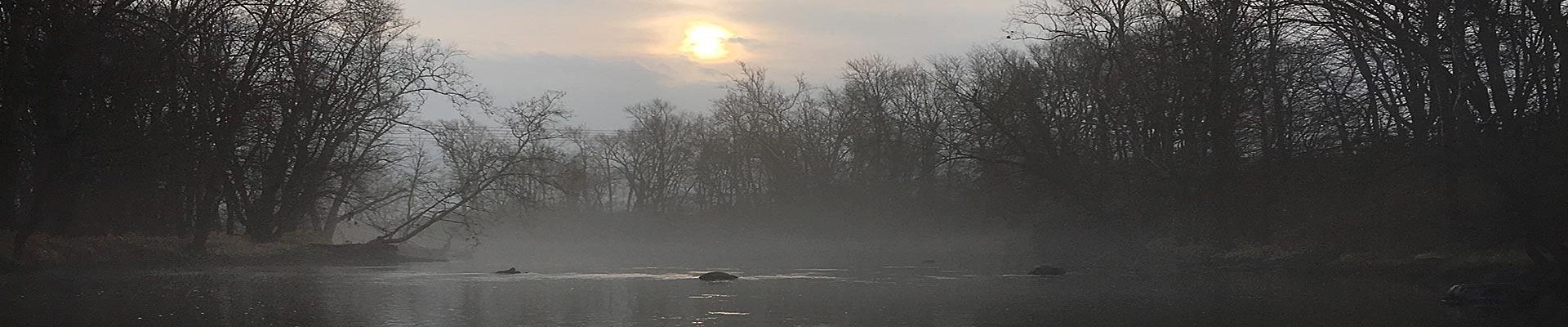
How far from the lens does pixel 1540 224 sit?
21.7 m

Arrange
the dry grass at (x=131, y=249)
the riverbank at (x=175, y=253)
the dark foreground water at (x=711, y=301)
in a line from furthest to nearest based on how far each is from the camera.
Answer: the riverbank at (x=175, y=253), the dry grass at (x=131, y=249), the dark foreground water at (x=711, y=301)

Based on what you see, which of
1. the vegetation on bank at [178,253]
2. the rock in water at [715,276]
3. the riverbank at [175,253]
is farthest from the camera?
the rock in water at [715,276]

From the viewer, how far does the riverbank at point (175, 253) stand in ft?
80.2

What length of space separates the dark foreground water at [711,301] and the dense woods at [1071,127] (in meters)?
3.41

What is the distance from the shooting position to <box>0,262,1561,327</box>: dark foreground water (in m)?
14.4

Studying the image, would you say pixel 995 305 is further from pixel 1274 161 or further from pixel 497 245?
pixel 497 245

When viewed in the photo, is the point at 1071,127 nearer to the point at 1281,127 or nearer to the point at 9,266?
the point at 1281,127

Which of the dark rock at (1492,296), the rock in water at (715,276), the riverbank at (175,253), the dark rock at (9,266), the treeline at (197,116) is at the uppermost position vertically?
the treeline at (197,116)

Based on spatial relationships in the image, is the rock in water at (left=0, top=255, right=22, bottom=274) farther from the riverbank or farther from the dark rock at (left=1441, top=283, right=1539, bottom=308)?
the dark rock at (left=1441, top=283, right=1539, bottom=308)

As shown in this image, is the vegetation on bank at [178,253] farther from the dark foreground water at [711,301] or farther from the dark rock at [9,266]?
the dark foreground water at [711,301]

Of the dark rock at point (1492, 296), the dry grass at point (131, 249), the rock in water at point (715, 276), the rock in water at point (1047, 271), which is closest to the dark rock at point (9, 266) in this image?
the dry grass at point (131, 249)

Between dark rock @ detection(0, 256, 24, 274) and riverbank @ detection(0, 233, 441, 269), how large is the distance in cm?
13

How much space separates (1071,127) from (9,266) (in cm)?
3548

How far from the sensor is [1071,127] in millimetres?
47562
